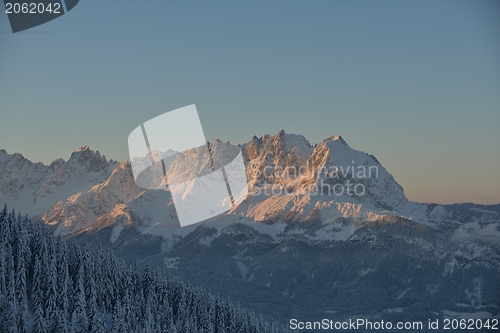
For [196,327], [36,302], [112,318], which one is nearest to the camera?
[36,302]

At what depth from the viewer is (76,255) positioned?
578 feet

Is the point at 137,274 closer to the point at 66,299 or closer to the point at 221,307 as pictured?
the point at 221,307

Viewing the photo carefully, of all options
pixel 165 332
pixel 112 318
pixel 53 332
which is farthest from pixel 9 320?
pixel 165 332

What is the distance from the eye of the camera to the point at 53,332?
503 ft

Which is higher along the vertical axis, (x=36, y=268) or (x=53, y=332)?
(x=36, y=268)

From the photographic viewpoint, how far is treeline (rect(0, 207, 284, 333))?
154500 mm

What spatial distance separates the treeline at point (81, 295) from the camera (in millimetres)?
154500

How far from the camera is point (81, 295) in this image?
16300cm

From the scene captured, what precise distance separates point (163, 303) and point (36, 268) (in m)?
38.4

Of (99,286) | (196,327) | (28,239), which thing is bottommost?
(196,327)

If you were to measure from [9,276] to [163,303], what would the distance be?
44.1 m

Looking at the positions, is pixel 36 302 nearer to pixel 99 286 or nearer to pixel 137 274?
pixel 99 286

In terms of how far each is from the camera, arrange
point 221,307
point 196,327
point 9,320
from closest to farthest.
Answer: point 9,320 < point 196,327 < point 221,307

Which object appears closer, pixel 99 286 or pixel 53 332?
pixel 53 332
